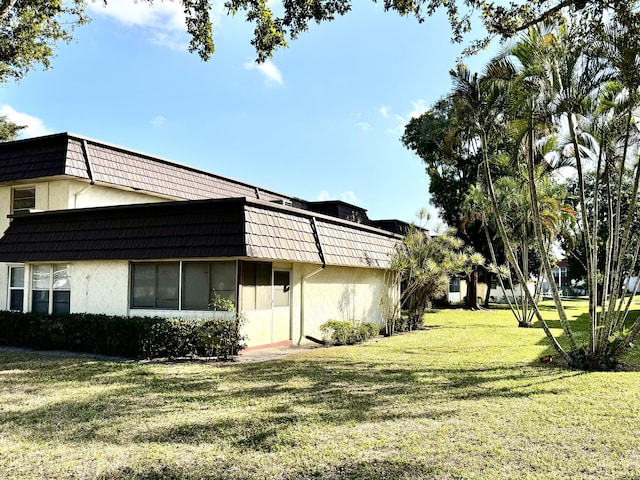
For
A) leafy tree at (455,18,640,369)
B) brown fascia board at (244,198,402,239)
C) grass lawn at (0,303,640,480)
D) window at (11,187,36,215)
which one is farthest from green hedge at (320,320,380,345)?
window at (11,187,36,215)

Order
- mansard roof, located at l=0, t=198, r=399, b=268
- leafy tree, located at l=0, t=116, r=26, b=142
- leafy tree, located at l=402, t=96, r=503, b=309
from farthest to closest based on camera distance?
leafy tree, located at l=0, t=116, r=26, b=142
leafy tree, located at l=402, t=96, r=503, b=309
mansard roof, located at l=0, t=198, r=399, b=268

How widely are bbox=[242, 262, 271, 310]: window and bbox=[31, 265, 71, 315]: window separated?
196 inches

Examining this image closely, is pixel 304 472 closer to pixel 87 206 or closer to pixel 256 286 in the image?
pixel 256 286

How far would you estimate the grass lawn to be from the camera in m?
4.76

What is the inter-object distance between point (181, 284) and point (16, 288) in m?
6.07

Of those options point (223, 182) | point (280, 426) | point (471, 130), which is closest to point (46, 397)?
point (280, 426)

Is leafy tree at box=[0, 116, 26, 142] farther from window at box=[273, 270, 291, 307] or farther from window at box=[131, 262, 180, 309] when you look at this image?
window at box=[273, 270, 291, 307]

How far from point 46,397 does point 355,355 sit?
6710 mm

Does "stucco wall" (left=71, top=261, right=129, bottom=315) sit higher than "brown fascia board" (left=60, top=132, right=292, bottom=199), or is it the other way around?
"brown fascia board" (left=60, top=132, right=292, bottom=199)

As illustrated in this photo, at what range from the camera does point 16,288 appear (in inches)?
572

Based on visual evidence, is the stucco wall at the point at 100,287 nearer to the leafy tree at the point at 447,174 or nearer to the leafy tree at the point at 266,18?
the leafy tree at the point at 266,18

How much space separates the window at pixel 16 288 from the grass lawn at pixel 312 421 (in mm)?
4330

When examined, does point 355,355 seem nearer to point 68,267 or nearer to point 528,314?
point 68,267

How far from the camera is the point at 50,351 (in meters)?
11.8
